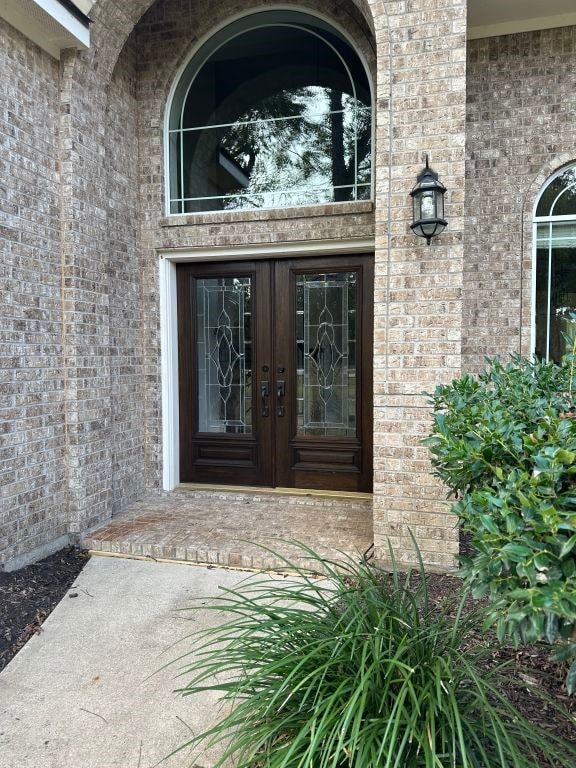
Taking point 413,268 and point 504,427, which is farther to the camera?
point 413,268

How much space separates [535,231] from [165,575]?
3980mm

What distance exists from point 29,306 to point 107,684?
235 cm

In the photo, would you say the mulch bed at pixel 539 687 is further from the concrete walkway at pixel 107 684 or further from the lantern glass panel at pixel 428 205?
the lantern glass panel at pixel 428 205

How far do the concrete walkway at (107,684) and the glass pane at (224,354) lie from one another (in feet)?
6.07

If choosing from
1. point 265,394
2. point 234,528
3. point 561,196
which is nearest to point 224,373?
point 265,394

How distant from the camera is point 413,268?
125 inches

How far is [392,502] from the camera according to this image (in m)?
3.25

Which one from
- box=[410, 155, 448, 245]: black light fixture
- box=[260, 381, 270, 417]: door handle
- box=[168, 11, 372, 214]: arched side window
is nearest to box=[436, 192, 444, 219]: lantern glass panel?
box=[410, 155, 448, 245]: black light fixture

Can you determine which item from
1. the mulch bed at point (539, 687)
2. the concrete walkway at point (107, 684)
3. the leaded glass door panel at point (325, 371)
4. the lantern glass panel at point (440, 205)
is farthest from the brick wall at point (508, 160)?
the concrete walkway at point (107, 684)

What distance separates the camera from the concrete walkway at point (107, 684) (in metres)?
1.90

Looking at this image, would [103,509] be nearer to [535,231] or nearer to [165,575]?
[165,575]

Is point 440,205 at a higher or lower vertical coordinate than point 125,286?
higher

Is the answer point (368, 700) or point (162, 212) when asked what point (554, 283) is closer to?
point (162, 212)

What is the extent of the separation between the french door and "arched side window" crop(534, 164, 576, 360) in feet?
4.77
